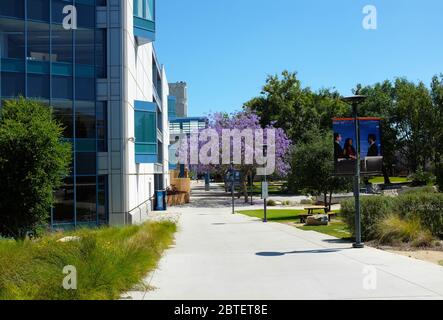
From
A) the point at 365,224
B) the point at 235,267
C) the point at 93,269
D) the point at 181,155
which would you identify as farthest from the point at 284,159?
the point at 93,269

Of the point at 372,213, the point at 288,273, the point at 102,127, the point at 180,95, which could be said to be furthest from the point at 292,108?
the point at 180,95

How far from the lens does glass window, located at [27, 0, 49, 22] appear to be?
25.4 metres

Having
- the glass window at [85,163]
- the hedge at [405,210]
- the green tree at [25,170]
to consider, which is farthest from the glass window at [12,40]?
the hedge at [405,210]

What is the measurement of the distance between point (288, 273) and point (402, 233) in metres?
5.97

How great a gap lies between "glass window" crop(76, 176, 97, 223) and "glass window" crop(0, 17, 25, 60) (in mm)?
6728

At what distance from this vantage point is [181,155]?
180 ft

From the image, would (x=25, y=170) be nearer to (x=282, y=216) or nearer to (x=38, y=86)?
(x=38, y=86)

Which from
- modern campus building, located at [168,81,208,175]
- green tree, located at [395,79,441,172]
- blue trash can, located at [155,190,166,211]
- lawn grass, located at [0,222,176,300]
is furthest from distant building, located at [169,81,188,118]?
lawn grass, located at [0,222,176,300]

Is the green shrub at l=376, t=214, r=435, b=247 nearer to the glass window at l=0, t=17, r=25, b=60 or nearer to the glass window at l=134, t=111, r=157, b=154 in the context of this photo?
the glass window at l=134, t=111, r=157, b=154

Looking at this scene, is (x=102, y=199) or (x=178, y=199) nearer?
(x=102, y=199)

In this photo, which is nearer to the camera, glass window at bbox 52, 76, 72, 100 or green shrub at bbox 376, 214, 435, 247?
green shrub at bbox 376, 214, 435, 247

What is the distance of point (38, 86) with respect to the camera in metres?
25.4

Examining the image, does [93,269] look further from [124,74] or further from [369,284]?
[124,74]
